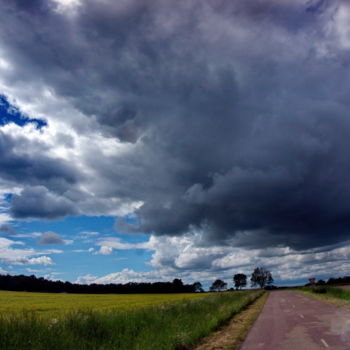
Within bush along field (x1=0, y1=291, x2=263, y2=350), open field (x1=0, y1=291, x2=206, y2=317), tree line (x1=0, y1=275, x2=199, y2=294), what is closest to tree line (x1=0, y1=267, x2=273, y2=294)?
tree line (x1=0, y1=275, x2=199, y2=294)

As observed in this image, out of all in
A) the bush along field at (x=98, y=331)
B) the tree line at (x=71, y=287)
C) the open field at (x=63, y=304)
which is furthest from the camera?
the tree line at (x=71, y=287)

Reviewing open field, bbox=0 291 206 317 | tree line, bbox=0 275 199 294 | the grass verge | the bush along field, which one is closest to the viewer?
the bush along field

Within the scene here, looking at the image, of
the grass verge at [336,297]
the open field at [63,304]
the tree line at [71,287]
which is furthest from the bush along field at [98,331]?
the tree line at [71,287]

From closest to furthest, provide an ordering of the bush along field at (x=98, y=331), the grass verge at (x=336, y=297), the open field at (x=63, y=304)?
the bush along field at (x=98, y=331), the open field at (x=63, y=304), the grass verge at (x=336, y=297)

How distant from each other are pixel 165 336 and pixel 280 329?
701 cm

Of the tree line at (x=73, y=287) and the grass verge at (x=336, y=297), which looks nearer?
the grass verge at (x=336, y=297)

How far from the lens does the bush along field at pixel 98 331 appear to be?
10391 mm

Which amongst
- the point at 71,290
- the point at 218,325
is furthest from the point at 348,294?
the point at 71,290

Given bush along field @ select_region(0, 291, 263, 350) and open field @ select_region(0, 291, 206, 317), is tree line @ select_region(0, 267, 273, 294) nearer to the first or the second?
open field @ select_region(0, 291, 206, 317)

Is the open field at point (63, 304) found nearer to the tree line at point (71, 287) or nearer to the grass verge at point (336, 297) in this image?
the grass verge at point (336, 297)

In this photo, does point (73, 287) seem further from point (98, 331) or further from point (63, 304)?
point (98, 331)

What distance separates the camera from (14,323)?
10805mm

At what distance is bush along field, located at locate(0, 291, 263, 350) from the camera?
10391mm

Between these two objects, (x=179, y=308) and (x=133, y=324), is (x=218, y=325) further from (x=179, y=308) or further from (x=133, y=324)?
(x=133, y=324)
